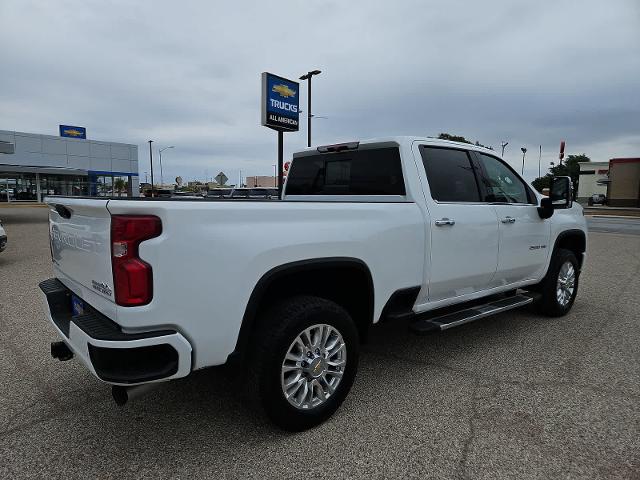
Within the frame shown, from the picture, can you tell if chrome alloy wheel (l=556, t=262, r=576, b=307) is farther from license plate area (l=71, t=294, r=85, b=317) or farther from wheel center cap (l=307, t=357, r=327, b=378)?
license plate area (l=71, t=294, r=85, b=317)

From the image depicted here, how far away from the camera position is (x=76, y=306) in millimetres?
2764

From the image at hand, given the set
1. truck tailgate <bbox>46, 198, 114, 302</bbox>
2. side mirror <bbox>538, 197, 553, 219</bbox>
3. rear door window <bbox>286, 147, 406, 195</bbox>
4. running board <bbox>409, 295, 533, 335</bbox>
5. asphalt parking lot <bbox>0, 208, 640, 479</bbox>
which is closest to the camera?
truck tailgate <bbox>46, 198, 114, 302</bbox>

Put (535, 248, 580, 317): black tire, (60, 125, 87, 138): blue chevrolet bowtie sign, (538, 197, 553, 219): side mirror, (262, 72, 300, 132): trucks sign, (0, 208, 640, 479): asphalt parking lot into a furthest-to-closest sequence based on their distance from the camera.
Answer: (60, 125, 87, 138): blue chevrolet bowtie sign → (262, 72, 300, 132): trucks sign → (535, 248, 580, 317): black tire → (538, 197, 553, 219): side mirror → (0, 208, 640, 479): asphalt parking lot

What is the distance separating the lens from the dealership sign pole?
16312 mm

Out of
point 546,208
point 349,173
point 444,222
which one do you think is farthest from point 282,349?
point 546,208

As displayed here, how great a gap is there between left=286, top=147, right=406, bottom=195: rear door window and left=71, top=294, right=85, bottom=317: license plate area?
2.26 metres

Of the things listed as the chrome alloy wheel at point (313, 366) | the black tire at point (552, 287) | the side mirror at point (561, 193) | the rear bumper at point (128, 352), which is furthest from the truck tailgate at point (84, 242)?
the black tire at point (552, 287)

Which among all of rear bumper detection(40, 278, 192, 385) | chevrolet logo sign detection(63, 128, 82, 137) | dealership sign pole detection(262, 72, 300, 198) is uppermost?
chevrolet logo sign detection(63, 128, 82, 137)

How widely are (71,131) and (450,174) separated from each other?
2285 inches

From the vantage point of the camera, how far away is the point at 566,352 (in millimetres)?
4109

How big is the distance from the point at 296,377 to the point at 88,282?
4.29 feet

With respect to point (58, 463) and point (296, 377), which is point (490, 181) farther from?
point (58, 463)

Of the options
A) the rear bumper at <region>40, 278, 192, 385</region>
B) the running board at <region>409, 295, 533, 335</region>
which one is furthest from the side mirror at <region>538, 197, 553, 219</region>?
the rear bumper at <region>40, 278, 192, 385</region>

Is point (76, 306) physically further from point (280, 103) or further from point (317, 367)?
point (280, 103)
